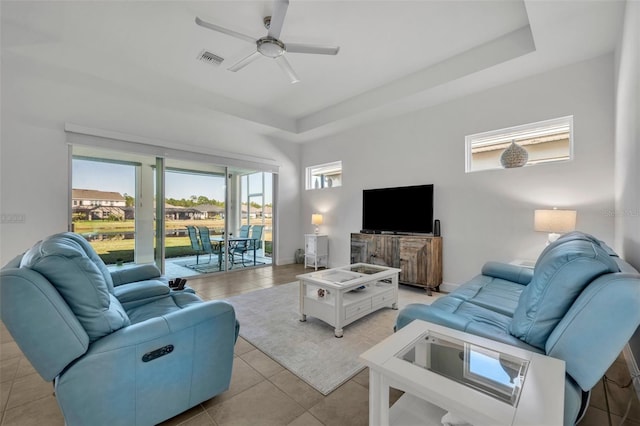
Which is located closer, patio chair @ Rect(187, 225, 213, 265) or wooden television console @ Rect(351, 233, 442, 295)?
wooden television console @ Rect(351, 233, 442, 295)

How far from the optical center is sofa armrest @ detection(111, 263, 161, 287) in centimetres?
249

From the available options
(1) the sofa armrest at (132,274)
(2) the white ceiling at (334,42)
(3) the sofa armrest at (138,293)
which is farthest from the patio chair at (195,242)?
(3) the sofa armrest at (138,293)

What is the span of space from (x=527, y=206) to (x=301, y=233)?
14.8 feet

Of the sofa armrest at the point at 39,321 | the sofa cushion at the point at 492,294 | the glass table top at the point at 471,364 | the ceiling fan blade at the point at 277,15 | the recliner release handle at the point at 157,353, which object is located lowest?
the recliner release handle at the point at 157,353

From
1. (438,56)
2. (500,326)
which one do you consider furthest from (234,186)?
(500,326)

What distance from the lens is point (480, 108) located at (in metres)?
3.81

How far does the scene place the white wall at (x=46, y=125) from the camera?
10.7ft

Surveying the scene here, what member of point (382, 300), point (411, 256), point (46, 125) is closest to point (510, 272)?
point (382, 300)

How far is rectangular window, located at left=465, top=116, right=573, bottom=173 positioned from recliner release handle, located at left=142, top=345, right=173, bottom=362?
4.11m

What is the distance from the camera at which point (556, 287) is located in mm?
1243

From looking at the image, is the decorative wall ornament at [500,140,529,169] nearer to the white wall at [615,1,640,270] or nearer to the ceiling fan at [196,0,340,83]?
the white wall at [615,1,640,270]

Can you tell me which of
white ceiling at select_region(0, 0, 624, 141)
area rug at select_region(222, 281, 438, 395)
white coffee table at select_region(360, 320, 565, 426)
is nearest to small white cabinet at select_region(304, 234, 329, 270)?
area rug at select_region(222, 281, 438, 395)

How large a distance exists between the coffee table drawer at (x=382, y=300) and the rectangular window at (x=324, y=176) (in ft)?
9.96

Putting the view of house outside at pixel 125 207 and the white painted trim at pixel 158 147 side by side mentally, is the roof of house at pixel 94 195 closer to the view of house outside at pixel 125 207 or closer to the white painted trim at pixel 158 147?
the view of house outside at pixel 125 207
